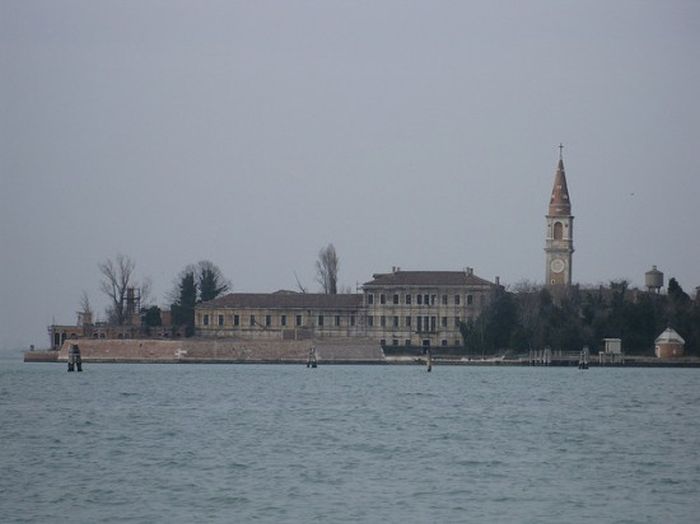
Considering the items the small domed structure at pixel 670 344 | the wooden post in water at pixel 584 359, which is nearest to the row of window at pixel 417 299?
the small domed structure at pixel 670 344

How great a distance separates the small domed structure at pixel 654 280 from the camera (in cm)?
10888

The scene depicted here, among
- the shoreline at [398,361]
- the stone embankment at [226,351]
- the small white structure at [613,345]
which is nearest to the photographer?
the shoreline at [398,361]

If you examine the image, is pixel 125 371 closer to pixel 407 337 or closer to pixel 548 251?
pixel 407 337

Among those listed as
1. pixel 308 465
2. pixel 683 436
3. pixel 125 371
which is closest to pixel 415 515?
pixel 308 465

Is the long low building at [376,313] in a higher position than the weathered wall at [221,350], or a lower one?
higher

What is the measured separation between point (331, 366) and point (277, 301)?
11132mm

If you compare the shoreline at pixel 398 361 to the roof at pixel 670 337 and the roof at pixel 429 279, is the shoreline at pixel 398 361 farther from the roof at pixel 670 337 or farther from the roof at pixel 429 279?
the roof at pixel 429 279

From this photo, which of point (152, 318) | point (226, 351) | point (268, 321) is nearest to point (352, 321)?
point (268, 321)

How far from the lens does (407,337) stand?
101562 mm

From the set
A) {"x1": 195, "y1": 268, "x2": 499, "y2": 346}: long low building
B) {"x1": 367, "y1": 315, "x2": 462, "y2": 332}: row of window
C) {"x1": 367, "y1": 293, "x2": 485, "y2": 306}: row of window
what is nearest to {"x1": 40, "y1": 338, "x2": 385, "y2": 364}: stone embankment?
{"x1": 195, "y1": 268, "x2": 499, "y2": 346}: long low building

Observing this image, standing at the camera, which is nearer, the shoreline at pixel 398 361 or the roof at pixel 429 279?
the shoreline at pixel 398 361

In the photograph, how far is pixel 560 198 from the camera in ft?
356

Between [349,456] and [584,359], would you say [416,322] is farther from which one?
[349,456]

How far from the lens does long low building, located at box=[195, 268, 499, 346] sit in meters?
101
